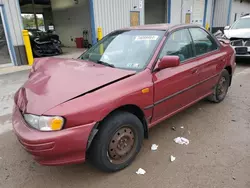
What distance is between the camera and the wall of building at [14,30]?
7.67m

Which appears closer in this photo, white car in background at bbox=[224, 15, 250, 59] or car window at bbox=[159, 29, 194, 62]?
car window at bbox=[159, 29, 194, 62]

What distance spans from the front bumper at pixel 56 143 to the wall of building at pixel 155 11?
16459mm

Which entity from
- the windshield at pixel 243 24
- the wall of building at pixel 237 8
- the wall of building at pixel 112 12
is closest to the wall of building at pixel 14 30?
the wall of building at pixel 112 12

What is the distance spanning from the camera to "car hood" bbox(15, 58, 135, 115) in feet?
6.59

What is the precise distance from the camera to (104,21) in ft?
35.0

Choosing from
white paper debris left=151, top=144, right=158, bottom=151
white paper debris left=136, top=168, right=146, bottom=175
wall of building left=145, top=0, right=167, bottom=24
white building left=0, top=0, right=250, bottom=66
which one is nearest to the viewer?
white paper debris left=136, top=168, right=146, bottom=175

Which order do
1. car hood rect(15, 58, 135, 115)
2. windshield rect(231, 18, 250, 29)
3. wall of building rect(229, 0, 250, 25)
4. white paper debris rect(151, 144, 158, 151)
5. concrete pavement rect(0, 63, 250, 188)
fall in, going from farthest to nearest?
1. wall of building rect(229, 0, 250, 25)
2. windshield rect(231, 18, 250, 29)
3. white paper debris rect(151, 144, 158, 151)
4. concrete pavement rect(0, 63, 250, 188)
5. car hood rect(15, 58, 135, 115)

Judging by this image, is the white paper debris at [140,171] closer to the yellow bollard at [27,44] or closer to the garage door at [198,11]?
the yellow bollard at [27,44]

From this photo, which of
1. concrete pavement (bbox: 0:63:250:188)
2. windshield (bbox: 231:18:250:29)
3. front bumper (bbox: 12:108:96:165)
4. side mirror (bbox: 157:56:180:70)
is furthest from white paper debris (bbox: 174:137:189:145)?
windshield (bbox: 231:18:250:29)

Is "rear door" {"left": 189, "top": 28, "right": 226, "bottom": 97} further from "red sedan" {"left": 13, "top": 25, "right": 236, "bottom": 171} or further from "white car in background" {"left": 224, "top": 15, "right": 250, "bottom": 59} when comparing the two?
"white car in background" {"left": 224, "top": 15, "right": 250, "bottom": 59}

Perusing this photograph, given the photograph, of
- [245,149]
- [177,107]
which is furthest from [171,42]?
[245,149]

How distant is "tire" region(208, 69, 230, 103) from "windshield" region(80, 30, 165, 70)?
6.26ft

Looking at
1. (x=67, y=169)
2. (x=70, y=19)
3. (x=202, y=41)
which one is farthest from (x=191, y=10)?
(x=67, y=169)

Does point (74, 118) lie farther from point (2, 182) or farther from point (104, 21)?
point (104, 21)
